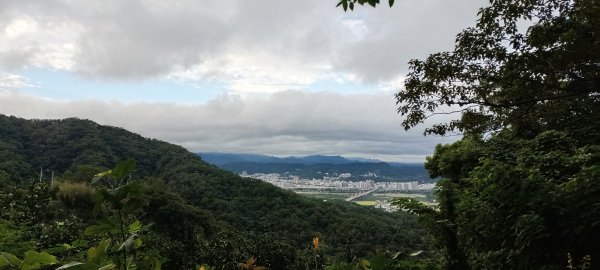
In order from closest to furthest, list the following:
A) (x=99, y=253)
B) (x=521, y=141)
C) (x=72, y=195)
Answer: (x=99, y=253), (x=521, y=141), (x=72, y=195)

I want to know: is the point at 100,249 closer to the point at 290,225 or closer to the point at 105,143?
the point at 290,225

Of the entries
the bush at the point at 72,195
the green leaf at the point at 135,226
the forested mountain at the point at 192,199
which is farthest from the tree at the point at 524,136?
the bush at the point at 72,195

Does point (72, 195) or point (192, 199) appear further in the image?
point (192, 199)

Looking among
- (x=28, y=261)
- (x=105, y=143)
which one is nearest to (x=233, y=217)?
(x=105, y=143)

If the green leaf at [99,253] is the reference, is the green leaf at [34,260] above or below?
below

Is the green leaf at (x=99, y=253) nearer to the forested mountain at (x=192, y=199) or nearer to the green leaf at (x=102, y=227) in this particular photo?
the green leaf at (x=102, y=227)

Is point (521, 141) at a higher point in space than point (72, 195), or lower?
higher

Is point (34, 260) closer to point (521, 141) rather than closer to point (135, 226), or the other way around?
point (135, 226)

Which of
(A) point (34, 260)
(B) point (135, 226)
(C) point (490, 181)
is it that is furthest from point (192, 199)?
(A) point (34, 260)

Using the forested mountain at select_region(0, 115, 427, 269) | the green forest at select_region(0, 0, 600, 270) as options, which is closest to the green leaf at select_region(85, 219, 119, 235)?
the green forest at select_region(0, 0, 600, 270)
